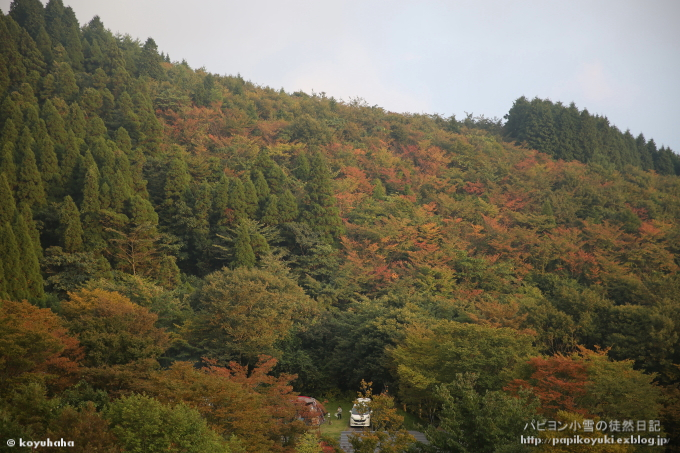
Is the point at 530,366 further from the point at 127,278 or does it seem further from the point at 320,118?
the point at 320,118

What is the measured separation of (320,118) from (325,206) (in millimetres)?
17884

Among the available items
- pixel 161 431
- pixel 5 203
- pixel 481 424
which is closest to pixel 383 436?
pixel 481 424

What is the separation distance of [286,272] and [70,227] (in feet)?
33.6

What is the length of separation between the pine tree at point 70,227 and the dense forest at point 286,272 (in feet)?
0.32

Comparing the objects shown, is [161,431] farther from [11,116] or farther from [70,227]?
[11,116]

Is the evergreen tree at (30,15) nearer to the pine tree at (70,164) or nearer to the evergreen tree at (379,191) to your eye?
the pine tree at (70,164)

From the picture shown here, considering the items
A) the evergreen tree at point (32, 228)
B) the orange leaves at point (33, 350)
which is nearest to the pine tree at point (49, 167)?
the evergreen tree at point (32, 228)

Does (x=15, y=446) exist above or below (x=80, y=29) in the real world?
below

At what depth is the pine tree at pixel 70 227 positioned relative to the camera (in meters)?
25.3

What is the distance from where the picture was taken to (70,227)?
25.4 meters

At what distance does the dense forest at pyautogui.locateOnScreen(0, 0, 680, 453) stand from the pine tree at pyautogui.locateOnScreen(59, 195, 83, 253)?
97 mm

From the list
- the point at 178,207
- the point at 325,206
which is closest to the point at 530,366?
the point at 325,206

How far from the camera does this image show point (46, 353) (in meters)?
16.5

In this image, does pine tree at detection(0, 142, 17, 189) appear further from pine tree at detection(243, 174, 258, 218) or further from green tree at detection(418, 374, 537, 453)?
green tree at detection(418, 374, 537, 453)
